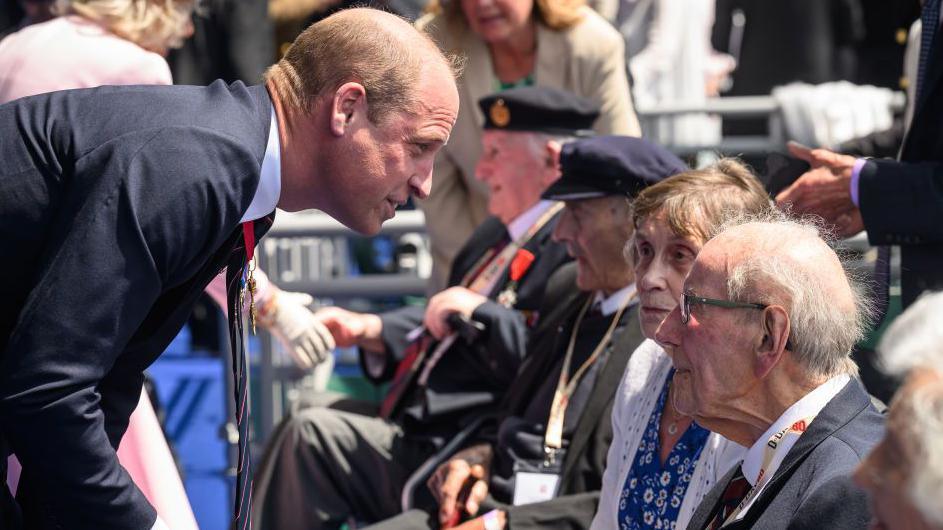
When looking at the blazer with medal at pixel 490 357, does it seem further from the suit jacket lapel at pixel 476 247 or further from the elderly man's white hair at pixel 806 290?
the elderly man's white hair at pixel 806 290

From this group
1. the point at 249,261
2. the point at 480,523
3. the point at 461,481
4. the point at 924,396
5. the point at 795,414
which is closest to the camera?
the point at 924,396

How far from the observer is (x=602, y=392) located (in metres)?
3.63

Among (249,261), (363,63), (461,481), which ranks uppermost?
(363,63)

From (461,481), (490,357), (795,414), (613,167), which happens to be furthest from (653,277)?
(490,357)

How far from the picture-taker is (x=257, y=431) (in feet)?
16.9

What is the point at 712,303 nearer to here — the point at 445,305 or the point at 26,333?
the point at 26,333

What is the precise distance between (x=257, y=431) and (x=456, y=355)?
3.59ft

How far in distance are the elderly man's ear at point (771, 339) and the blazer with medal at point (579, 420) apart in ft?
3.68

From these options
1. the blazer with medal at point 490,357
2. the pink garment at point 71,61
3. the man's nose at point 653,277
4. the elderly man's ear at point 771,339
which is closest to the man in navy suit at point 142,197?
the elderly man's ear at point 771,339

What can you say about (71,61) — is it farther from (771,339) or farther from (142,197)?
(771,339)

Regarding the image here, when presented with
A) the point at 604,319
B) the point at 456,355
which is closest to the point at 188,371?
the point at 456,355

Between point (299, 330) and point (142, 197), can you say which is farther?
point (299, 330)

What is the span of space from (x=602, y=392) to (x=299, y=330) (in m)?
0.90

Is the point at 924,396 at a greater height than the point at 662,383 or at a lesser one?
greater
